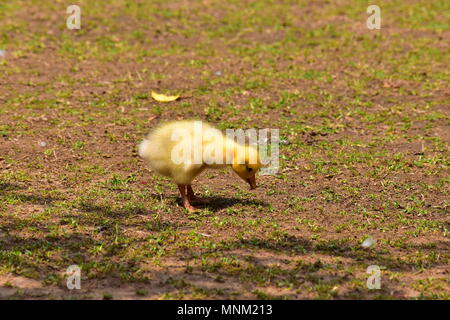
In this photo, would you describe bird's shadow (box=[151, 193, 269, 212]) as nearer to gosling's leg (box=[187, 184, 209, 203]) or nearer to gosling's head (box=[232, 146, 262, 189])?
gosling's leg (box=[187, 184, 209, 203])

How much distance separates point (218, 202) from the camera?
7.58 m

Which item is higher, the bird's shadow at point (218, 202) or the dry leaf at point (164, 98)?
the dry leaf at point (164, 98)

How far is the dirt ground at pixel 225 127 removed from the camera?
19.7ft

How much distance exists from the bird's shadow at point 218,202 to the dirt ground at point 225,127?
32 millimetres

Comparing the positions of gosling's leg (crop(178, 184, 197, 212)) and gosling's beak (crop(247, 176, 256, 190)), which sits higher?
gosling's beak (crop(247, 176, 256, 190))

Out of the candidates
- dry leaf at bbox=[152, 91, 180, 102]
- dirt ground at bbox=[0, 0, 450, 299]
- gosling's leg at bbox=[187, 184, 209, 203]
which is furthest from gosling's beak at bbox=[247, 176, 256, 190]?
dry leaf at bbox=[152, 91, 180, 102]

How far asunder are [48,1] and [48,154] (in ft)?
22.6

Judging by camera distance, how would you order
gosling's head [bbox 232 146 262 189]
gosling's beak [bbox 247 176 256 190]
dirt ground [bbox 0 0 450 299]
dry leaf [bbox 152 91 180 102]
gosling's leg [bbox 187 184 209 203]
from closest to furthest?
dirt ground [bbox 0 0 450 299] → gosling's head [bbox 232 146 262 189] → gosling's beak [bbox 247 176 256 190] → gosling's leg [bbox 187 184 209 203] → dry leaf [bbox 152 91 180 102]

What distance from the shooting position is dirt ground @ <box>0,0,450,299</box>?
5992 millimetres

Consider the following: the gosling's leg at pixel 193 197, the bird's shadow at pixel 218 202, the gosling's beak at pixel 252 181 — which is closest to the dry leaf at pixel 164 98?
the bird's shadow at pixel 218 202

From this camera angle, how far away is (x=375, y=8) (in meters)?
14.8

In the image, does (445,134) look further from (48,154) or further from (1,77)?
(1,77)

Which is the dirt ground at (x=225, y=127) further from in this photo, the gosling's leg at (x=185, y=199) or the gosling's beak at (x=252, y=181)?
the gosling's beak at (x=252, y=181)

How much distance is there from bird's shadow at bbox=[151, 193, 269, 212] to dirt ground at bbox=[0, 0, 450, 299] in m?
0.03
